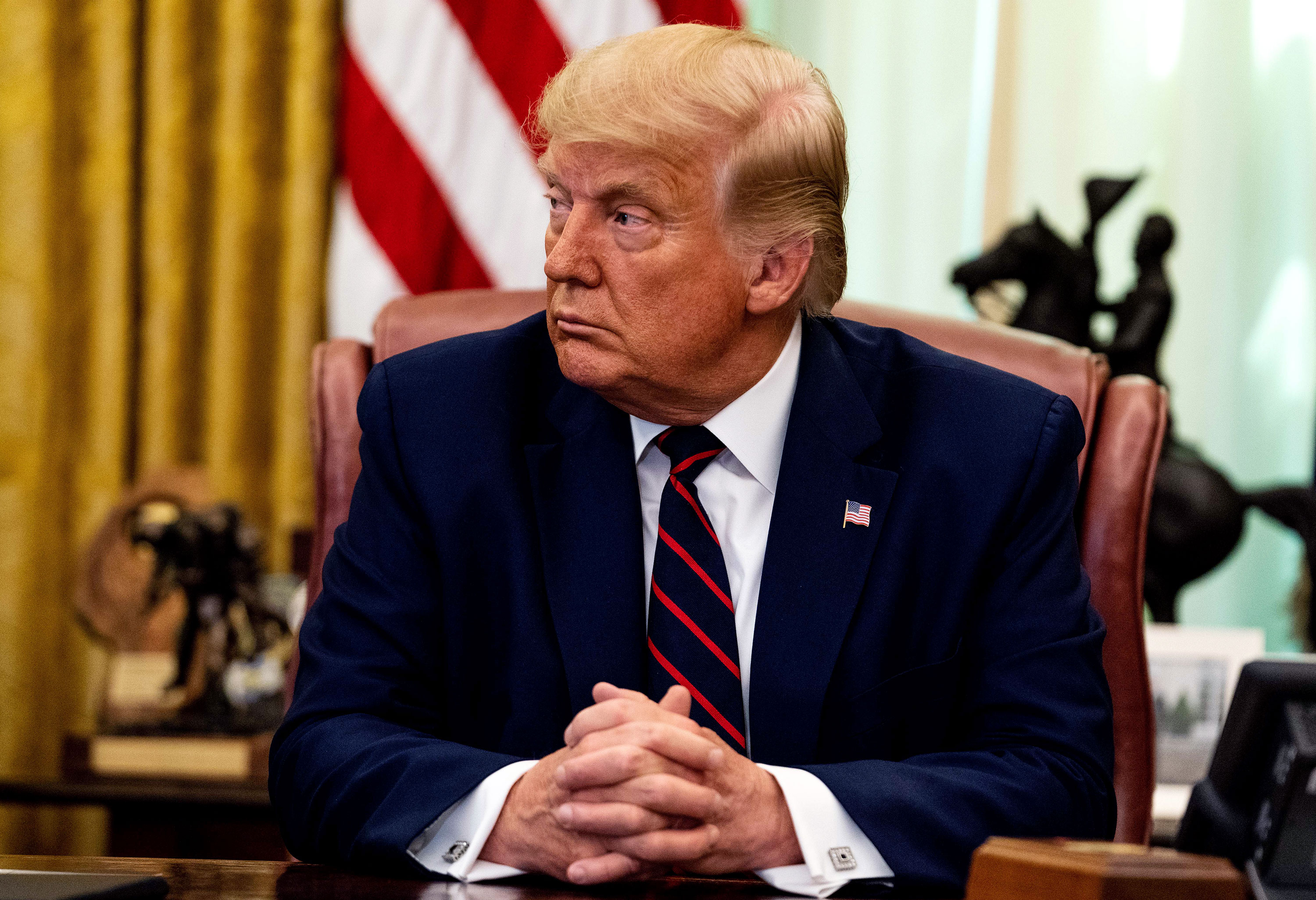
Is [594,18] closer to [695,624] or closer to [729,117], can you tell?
[729,117]

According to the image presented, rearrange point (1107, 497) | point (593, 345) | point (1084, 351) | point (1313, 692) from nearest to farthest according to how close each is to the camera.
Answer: point (1313, 692), point (593, 345), point (1107, 497), point (1084, 351)

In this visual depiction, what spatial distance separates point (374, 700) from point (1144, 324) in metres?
1.53

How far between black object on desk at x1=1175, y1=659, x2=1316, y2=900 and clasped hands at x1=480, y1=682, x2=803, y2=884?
35 cm

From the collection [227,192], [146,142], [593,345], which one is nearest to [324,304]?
[227,192]

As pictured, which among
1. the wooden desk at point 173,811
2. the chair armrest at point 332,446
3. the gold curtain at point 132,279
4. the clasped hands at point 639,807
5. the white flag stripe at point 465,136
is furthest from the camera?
the white flag stripe at point 465,136

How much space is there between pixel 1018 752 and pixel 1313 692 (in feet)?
Result: 1.22

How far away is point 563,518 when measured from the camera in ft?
4.52

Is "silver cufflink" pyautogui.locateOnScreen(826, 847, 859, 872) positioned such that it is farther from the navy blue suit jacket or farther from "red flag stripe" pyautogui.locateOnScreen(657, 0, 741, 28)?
"red flag stripe" pyautogui.locateOnScreen(657, 0, 741, 28)

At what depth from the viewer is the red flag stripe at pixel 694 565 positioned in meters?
1.32

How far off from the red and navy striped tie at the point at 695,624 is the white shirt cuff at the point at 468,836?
23 cm

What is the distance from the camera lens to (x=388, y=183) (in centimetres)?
273

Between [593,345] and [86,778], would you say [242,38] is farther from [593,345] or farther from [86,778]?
[593,345]

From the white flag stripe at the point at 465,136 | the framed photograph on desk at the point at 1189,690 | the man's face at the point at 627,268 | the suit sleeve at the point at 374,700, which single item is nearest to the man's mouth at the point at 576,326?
the man's face at the point at 627,268

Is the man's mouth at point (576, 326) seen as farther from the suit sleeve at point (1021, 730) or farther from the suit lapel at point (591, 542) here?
the suit sleeve at point (1021, 730)
